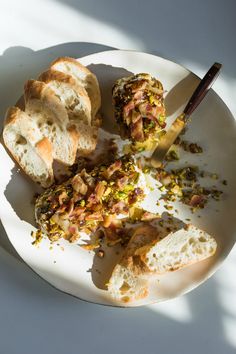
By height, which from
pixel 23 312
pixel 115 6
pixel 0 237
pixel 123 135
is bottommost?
pixel 23 312

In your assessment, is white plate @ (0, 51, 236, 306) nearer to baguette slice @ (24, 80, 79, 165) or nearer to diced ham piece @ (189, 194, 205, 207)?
diced ham piece @ (189, 194, 205, 207)

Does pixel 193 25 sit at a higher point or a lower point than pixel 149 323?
higher

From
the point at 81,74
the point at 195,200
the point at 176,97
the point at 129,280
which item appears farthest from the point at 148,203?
the point at 81,74

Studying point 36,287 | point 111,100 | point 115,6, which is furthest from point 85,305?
point 115,6

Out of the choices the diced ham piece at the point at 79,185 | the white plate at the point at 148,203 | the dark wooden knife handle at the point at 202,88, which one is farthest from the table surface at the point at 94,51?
the diced ham piece at the point at 79,185

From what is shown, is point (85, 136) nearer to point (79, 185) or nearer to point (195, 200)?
point (79, 185)

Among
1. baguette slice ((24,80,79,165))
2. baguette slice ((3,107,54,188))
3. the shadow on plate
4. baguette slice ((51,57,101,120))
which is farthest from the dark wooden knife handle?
baguette slice ((3,107,54,188))

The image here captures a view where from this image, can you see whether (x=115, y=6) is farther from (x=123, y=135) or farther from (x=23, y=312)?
(x=23, y=312)

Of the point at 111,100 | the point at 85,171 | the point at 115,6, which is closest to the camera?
the point at 85,171
